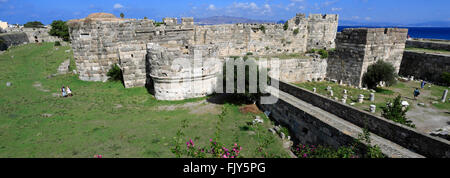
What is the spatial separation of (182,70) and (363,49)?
9.53 metres

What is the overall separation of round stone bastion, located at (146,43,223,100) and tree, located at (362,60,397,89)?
8.35 m

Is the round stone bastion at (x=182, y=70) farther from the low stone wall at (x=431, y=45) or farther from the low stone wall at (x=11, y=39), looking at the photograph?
the low stone wall at (x=11, y=39)

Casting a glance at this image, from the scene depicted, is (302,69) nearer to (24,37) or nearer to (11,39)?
(11,39)

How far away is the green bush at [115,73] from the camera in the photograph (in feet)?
46.3

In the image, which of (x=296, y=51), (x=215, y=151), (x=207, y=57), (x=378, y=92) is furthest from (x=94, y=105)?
(x=296, y=51)

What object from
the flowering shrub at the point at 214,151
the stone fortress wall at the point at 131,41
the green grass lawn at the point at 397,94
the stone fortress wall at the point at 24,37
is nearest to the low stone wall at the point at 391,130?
the green grass lawn at the point at 397,94

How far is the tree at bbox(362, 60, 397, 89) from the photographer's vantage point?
12250mm

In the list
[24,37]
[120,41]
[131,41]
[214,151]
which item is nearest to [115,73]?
[120,41]

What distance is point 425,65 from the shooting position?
1518cm

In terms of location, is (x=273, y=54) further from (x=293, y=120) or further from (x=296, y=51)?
(x=293, y=120)

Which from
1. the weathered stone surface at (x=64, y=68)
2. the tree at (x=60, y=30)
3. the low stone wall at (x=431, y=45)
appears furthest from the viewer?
the tree at (x=60, y=30)

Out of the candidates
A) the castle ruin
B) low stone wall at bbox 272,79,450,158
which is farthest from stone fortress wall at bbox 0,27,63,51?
low stone wall at bbox 272,79,450,158

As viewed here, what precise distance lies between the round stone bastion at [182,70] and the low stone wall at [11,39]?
25.3m
